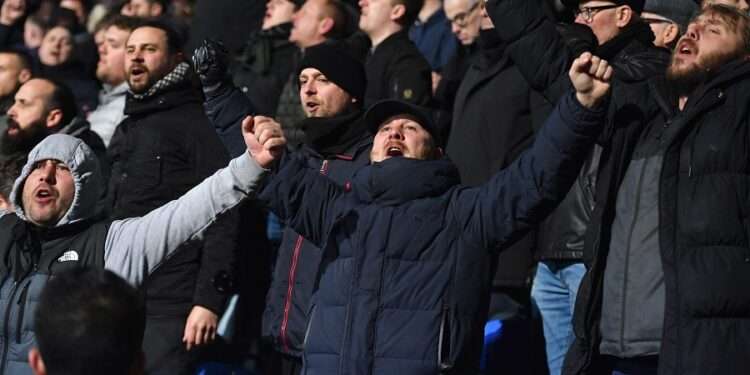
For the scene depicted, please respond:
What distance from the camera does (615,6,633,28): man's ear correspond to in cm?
709

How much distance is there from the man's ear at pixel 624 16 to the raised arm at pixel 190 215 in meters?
1.85

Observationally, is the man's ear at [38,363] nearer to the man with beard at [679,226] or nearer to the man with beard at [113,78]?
the man with beard at [679,226]

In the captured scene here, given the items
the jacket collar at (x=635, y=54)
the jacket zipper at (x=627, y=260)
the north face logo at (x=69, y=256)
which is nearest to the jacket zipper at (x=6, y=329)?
the north face logo at (x=69, y=256)

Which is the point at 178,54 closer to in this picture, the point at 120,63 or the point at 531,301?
the point at 120,63

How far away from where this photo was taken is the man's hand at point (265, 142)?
602cm

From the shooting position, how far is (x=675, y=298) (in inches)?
243

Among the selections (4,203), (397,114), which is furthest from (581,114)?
(4,203)

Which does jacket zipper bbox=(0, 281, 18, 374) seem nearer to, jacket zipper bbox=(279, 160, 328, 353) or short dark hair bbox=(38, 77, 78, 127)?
jacket zipper bbox=(279, 160, 328, 353)

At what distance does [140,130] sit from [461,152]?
5.78 feet

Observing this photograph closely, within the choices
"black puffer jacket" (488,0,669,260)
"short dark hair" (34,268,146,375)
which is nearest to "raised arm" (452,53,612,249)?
"black puffer jacket" (488,0,669,260)

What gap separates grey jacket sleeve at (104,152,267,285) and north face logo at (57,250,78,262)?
126 millimetres

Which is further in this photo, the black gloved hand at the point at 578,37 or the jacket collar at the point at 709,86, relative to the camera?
the black gloved hand at the point at 578,37

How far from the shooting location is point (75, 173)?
6496 mm

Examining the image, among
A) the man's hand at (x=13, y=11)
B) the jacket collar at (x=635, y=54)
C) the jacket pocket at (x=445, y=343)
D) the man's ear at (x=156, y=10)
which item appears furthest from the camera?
the man's hand at (x=13, y=11)
